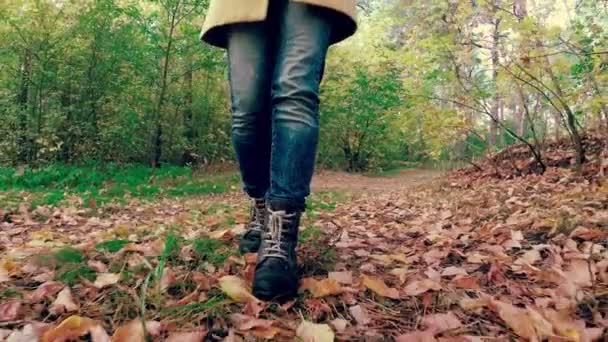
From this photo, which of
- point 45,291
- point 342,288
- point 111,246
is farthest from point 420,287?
point 111,246

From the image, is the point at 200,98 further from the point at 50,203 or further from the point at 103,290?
the point at 103,290

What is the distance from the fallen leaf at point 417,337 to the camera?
3.09 feet

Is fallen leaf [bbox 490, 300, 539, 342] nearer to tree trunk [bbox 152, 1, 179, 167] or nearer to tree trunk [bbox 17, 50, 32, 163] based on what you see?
tree trunk [bbox 152, 1, 179, 167]

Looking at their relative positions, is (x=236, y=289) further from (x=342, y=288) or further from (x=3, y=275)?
(x=3, y=275)

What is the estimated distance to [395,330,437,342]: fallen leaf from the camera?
943mm

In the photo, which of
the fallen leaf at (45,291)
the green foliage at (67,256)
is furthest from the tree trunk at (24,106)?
the fallen leaf at (45,291)

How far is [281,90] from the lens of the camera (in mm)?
1324

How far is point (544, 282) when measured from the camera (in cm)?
129

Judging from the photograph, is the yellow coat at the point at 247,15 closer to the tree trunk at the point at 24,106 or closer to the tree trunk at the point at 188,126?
the tree trunk at the point at 24,106

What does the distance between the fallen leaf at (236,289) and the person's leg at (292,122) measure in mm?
61

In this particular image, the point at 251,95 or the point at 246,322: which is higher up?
the point at 251,95

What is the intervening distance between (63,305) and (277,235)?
0.51 metres

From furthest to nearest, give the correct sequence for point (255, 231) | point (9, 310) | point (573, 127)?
point (573, 127)
point (255, 231)
point (9, 310)

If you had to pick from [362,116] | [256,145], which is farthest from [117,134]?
[256,145]
